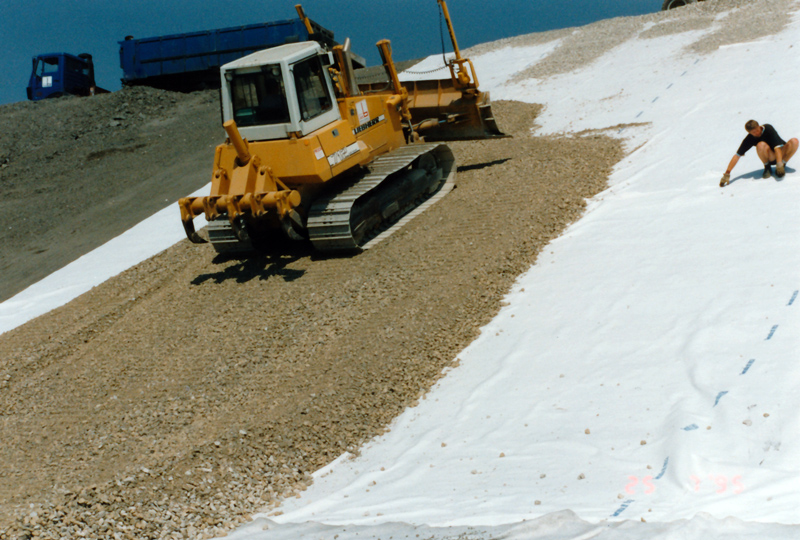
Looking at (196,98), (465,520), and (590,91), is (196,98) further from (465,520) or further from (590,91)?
(465,520)

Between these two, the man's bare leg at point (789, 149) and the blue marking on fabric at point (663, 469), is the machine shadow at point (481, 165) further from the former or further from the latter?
the blue marking on fabric at point (663, 469)

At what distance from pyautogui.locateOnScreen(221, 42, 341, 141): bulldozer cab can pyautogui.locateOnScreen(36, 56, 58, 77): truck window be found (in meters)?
19.8

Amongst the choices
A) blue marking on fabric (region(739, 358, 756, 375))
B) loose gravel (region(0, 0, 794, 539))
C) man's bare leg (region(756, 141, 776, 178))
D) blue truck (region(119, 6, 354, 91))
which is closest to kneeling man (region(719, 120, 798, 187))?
man's bare leg (region(756, 141, 776, 178))

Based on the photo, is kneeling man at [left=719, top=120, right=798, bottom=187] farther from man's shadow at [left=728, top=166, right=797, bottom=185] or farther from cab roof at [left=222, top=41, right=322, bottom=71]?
cab roof at [left=222, top=41, right=322, bottom=71]

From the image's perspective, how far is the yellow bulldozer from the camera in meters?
9.01

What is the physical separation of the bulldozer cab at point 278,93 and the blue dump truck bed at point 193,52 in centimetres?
1457

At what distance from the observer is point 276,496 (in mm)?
5551

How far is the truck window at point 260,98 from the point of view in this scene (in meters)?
9.27

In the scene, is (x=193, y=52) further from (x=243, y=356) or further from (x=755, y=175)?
(x=755, y=175)

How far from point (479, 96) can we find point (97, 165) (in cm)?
1157

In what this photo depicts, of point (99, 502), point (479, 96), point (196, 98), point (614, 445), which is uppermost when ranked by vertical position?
point (196, 98)

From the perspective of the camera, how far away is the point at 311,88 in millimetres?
9586

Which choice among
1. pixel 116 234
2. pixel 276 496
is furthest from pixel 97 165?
pixel 276 496

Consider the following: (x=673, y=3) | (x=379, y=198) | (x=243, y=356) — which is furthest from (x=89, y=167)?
(x=673, y=3)
